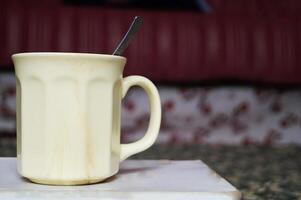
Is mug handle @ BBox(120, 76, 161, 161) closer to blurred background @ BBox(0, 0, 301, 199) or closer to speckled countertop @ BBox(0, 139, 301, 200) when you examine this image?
speckled countertop @ BBox(0, 139, 301, 200)

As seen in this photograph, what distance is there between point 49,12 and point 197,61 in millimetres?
434

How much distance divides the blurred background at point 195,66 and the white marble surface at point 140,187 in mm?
805

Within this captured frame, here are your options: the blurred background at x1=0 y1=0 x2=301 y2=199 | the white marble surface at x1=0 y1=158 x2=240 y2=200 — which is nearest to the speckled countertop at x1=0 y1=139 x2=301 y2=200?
the blurred background at x1=0 y1=0 x2=301 y2=199

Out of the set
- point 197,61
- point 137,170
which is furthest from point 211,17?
point 137,170

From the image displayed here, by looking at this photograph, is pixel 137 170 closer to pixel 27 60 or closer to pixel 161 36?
pixel 27 60

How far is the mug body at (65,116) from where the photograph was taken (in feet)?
1.38

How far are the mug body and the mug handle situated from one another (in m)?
0.04

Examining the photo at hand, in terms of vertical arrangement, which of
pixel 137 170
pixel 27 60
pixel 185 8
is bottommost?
pixel 137 170

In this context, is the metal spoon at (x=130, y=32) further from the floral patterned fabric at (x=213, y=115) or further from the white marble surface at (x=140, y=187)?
the floral patterned fabric at (x=213, y=115)

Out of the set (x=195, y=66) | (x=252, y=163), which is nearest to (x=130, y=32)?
(x=252, y=163)

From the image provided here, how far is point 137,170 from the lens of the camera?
1.64 ft

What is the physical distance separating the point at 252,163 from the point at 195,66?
0.40 m

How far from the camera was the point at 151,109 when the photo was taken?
0.49 meters

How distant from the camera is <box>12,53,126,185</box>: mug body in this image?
0.42 m
